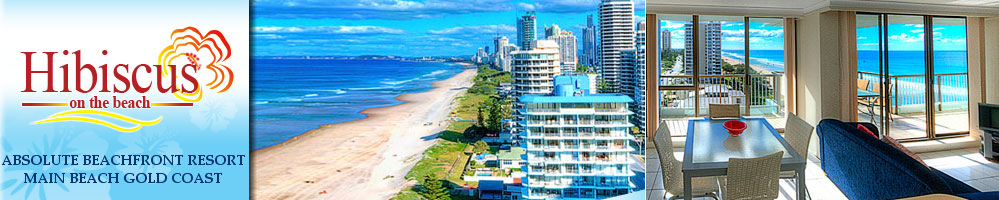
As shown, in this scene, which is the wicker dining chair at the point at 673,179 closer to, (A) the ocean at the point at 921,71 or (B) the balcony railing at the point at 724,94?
(B) the balcony railing at the point at 724,94

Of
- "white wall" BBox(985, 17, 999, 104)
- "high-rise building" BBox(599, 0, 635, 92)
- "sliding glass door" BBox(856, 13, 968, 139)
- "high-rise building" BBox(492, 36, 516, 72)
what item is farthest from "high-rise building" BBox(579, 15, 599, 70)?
"white wall" BBox(985, 17, 999, 104)

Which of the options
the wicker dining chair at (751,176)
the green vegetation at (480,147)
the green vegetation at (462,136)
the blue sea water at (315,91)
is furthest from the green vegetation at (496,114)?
the wicker dining chair at (751,176)

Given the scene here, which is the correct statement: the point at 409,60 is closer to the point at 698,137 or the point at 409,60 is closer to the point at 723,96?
the point at 698,137

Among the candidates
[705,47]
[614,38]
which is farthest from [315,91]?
[705,47]

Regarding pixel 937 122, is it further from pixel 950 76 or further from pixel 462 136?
pixel 462 136

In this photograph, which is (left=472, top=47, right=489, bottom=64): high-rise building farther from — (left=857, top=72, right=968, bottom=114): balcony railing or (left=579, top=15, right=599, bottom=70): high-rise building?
(left=857, top=72, right=968, bottom=114): balcony railing
